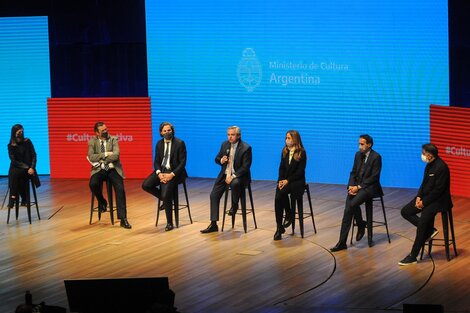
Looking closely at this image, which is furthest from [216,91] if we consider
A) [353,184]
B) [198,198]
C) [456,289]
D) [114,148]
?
[456,289]

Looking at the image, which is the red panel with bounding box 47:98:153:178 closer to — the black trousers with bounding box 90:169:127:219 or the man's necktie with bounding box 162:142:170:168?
the black trousers with bounding box 90:169:127:219

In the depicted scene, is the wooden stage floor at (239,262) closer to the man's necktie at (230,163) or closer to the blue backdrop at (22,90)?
the man's necktie at (230,163)

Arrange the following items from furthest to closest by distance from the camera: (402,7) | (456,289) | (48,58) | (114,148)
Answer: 1. (48,58)
2. (402,7)
3. (114,148)
4. (456,289)

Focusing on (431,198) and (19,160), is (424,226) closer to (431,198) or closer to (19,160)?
(431,198)

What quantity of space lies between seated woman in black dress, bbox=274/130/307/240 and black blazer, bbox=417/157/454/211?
155 centimetres

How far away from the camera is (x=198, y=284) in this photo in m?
8.09

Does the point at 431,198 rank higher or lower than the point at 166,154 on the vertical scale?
lower

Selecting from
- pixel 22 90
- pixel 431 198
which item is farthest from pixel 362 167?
pixel 22 90

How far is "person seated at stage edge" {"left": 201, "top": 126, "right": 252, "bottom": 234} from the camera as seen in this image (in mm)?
10016

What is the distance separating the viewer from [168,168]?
408 inches

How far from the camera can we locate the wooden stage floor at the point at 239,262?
24.9ft

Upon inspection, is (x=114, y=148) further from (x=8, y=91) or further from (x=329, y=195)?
(x=8, y=91)

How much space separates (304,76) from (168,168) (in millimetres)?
3018

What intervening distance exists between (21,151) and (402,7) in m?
5.22
